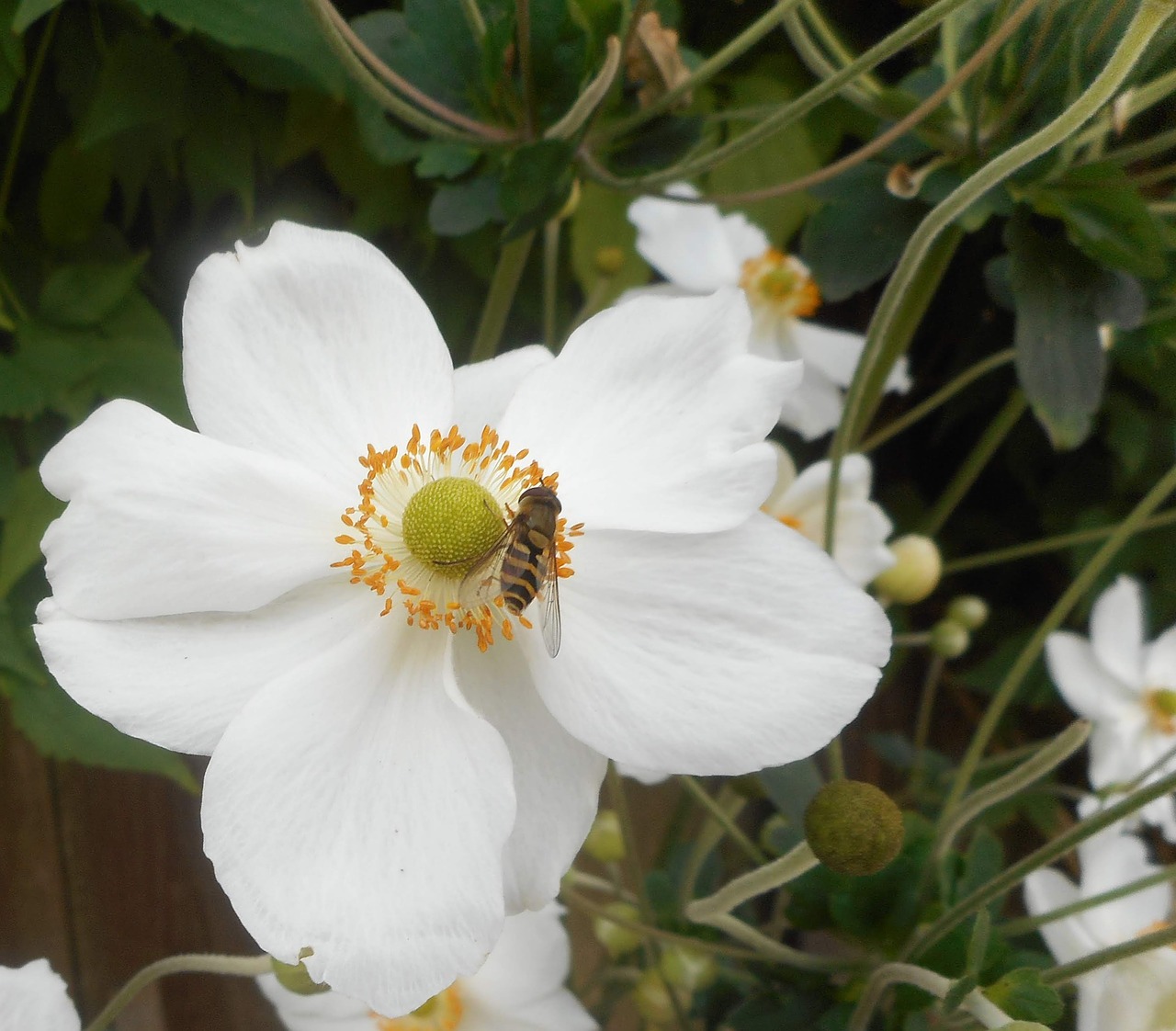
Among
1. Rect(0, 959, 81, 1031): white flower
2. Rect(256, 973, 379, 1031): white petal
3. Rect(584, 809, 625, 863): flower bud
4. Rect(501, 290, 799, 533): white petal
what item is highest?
Rect(501, 290, 799, 533): white petal

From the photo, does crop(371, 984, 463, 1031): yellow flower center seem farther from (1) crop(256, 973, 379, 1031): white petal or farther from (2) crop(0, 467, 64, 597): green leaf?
(2) crop(0, 467, 64, 597): green leaf

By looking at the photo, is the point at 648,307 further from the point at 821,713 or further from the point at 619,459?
Answer: the point at 821,713

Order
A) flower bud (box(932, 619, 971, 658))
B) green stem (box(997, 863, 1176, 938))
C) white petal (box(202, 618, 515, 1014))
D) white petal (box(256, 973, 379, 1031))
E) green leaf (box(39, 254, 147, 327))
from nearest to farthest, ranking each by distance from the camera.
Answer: white petal (box(202, 618, 515, 1014))
green stem (box(997, 863, 1176, 938))
white petal (box(256, 973, 379, 1031))
green leaf (box(39, 254, 147, 327))
flower bud (box(932, 619, 971, 658))

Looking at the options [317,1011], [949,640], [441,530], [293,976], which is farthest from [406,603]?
[949,640]

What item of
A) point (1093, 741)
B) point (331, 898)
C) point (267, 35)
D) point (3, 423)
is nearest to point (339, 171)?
point (267, 35)

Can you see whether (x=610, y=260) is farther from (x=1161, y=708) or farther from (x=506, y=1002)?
(x=1161, y=708)

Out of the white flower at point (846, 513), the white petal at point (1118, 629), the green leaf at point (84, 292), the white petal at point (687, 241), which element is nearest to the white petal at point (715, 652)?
the white flower at point (846, 513)

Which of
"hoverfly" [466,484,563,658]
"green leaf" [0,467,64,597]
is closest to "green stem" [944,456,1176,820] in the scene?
"hoverfly" [466,484,563,658]

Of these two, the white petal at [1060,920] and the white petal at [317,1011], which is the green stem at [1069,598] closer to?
the white petal at [1060,920]
